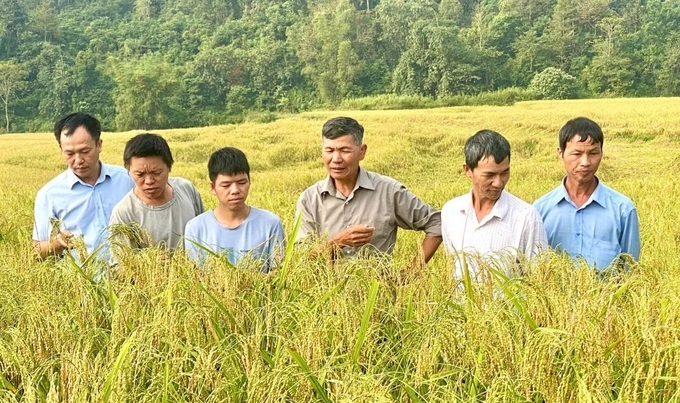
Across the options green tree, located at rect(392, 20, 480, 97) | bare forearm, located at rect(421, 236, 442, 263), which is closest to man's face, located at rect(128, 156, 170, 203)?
bare forearm, located at rect(421, 236, 442, 263)

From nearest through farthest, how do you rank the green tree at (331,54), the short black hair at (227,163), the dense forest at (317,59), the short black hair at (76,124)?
the short black hair at (227,163), the short black hair at (76,124), the dense forest at (317,59), the green tree at (331,54)

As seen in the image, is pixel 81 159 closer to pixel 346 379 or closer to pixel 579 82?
pixel 346 379

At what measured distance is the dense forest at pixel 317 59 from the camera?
24.2 meters

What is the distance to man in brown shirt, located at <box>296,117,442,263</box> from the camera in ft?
8.79

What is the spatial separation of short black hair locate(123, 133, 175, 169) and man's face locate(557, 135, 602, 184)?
1.62m

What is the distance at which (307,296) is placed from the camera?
2158 millimetres

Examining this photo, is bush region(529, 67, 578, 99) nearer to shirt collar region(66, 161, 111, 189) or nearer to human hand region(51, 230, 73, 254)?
shirt collar region(66, 161, 111, 189)

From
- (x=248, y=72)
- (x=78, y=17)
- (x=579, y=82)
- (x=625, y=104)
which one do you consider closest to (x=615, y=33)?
(x=579, y=82)

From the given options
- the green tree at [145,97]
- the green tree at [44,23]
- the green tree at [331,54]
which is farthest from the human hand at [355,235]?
the green tree at [44,23]

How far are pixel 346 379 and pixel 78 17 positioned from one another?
34.4 m

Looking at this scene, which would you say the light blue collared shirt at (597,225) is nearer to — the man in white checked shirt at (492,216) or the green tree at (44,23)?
the man in white checked shirt at (492,216)

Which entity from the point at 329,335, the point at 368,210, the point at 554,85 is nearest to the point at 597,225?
the point at 368,210

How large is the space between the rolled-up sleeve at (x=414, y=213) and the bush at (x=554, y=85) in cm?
2309

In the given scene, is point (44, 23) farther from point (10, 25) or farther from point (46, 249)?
point (46, 249)
